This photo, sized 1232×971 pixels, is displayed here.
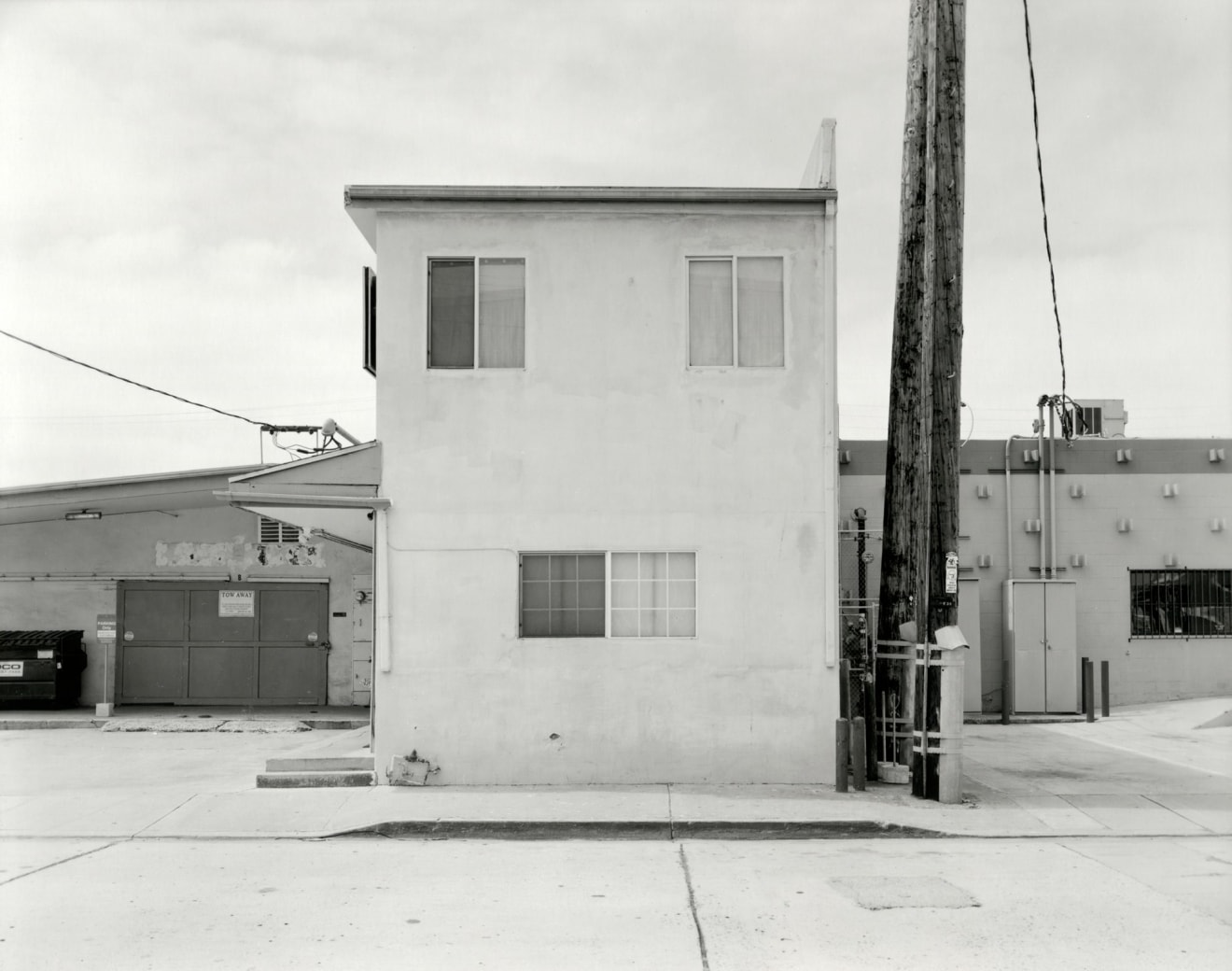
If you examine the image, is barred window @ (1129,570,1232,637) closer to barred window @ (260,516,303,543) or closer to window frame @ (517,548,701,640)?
window frame @ (517,548,701,640)

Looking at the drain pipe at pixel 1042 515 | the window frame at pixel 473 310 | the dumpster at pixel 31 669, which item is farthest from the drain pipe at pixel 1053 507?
the dumpster at pixel 31 669

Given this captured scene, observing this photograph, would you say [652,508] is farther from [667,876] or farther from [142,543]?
[142,543]

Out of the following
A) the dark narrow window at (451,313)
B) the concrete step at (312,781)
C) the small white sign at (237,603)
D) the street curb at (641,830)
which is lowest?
the street curb at (641,830)

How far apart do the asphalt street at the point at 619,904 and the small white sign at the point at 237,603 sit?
858cm

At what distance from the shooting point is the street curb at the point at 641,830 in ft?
34.2

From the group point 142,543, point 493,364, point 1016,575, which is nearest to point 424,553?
point 493,364

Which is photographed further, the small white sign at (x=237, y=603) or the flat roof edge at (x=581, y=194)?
the small white sign at (x=237, y=603)

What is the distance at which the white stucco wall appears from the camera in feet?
40.0

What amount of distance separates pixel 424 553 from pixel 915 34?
7.31 m

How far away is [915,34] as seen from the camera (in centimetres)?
1202

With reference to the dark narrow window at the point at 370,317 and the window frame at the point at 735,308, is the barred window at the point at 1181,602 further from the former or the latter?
the dark narrow window at the point at 370,317

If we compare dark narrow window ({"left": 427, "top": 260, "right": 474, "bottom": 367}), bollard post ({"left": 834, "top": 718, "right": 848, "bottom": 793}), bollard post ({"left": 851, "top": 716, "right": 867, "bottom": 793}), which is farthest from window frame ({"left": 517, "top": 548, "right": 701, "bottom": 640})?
dark narrow window ({"left": 427, "top": 260, "right": 474, "bottom": 367})

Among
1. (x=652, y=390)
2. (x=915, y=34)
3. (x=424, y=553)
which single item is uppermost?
(x=915, y=34)

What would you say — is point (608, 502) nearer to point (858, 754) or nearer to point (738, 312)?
point (738, 312)
